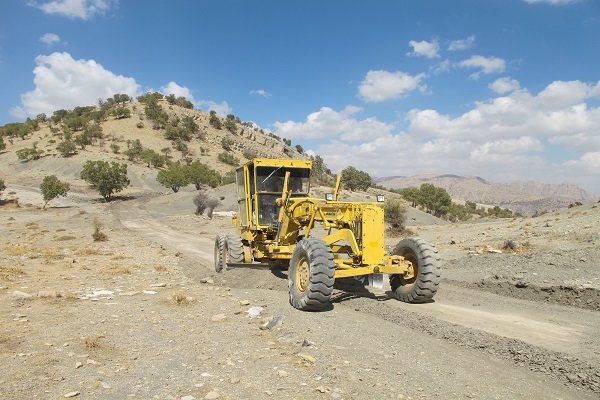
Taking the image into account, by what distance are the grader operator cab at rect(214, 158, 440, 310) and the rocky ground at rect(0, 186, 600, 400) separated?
48cm

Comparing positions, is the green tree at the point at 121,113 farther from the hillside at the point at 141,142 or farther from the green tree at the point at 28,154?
the green tree at the point at 28,154

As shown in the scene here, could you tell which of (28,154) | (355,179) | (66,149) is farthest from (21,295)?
(28,154)

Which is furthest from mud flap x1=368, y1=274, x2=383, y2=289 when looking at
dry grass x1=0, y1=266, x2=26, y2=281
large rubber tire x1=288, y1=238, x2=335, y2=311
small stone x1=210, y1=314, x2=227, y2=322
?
dry grass x1=0, y1=266, x2=26, y2=281

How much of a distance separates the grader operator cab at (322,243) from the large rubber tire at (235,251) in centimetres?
61

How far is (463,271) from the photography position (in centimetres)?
1375

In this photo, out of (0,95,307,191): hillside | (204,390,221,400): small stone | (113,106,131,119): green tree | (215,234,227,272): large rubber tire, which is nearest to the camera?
(204,390,221,400): small stone

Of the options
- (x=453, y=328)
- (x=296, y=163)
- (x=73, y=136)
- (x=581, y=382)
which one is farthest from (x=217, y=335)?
(x=73, y=136)

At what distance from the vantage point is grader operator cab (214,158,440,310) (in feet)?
27.5

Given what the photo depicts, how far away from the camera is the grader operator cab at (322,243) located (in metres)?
8.38

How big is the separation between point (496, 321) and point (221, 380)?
5.18 m

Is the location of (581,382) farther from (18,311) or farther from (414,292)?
(18,311)

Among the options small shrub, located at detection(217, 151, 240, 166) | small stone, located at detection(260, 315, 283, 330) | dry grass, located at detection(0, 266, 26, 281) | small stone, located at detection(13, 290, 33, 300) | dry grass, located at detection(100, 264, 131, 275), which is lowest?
dry grass, located at detection(100, 264, 131, 275)

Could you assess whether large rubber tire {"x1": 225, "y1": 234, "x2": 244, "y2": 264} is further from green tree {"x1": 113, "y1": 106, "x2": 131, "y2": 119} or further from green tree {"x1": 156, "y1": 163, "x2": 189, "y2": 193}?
green tree {"x1": 113, "y1": 106, "x2": 131, "y2": 119}

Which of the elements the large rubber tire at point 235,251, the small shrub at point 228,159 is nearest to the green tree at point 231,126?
the small shrub at point 228,159
